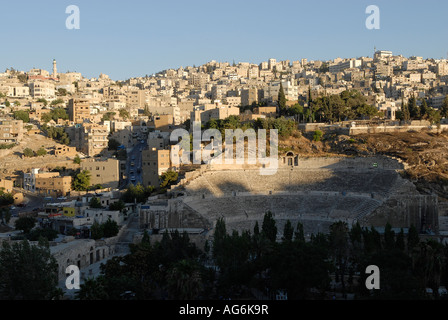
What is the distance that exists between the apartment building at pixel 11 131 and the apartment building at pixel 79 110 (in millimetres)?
10879

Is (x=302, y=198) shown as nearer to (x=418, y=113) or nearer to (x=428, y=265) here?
(x=428, y=265)

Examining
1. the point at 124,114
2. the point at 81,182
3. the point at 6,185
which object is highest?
the point at 124,114

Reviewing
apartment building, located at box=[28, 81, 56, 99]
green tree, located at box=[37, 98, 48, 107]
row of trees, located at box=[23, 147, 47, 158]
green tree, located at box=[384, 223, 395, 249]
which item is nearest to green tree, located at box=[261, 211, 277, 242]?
green tree, located at box=[384, 223, 395, 249]

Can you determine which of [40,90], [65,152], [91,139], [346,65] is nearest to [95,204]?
[65,152]

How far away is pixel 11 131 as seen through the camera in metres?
71.6

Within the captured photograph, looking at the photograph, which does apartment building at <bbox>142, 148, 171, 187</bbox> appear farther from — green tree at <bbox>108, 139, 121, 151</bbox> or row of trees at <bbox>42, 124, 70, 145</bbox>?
row of trees at <bbox>42, 124, 70, 145</bbox>

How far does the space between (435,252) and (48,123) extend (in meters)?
65.6

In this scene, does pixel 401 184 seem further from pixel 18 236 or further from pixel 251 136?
pixel 18 236

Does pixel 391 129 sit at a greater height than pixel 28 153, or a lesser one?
greater

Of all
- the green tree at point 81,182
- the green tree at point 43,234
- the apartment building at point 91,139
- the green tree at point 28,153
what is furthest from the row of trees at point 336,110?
the green tree at point 43,234

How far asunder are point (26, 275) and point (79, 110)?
5958cm

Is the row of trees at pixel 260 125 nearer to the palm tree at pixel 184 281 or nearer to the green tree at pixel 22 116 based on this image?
the green tree at pixel 22 116

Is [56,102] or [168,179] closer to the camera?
[168,179]

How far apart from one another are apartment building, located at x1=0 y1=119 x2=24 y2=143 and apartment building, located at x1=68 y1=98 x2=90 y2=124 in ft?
35.7
